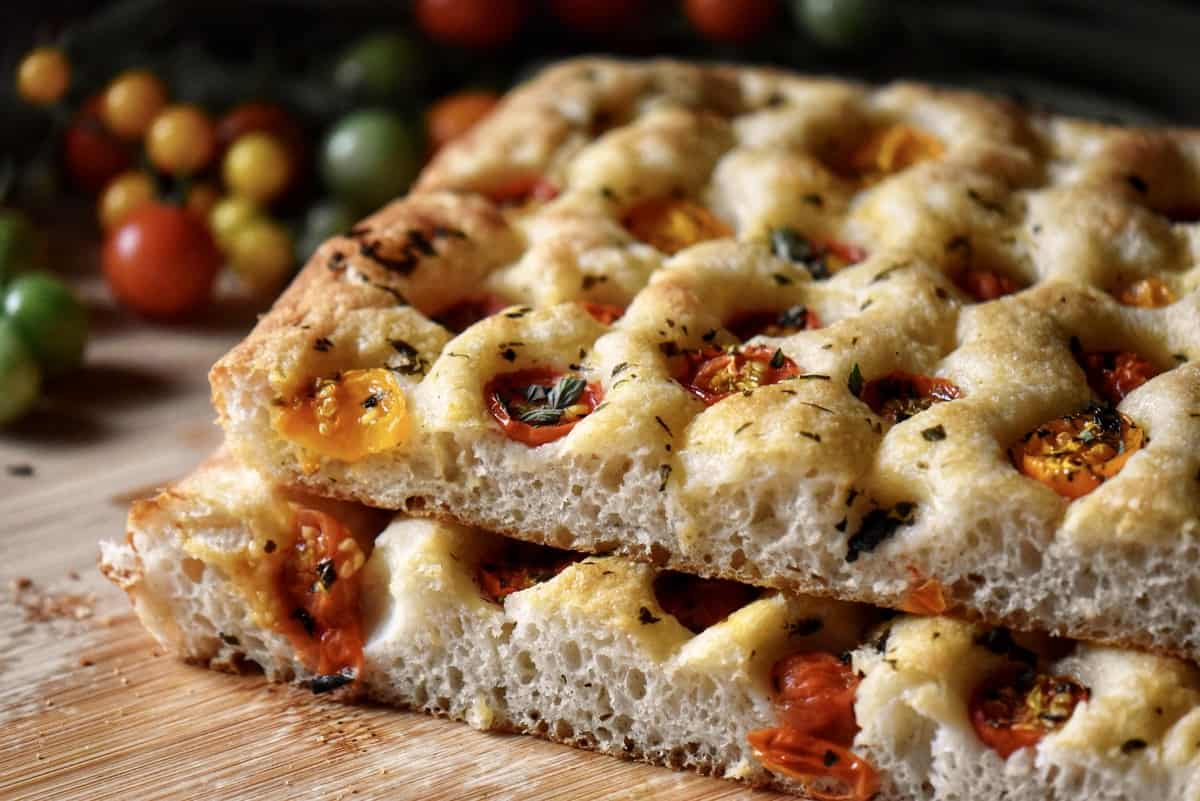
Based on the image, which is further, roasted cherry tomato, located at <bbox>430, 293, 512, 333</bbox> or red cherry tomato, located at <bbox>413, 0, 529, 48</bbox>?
red cherry tomato, located at <bbox>413, 0, 529, 48</bbox>

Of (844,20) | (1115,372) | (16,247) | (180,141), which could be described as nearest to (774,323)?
(1115,372)

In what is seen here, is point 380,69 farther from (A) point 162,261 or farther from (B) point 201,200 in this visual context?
(A) point 162,261

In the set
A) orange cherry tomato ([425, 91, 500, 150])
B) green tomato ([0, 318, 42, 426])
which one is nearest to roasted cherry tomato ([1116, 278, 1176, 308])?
orange cherry tomato ([425, 91, 500, 150])

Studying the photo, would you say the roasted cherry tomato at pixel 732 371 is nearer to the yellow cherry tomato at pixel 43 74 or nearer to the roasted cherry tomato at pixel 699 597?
the roasted cherry tomato at pixel 699 597

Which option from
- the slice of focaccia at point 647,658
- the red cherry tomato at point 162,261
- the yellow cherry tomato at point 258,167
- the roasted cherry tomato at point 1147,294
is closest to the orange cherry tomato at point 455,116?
the yellow cherry tomato at point 258,167

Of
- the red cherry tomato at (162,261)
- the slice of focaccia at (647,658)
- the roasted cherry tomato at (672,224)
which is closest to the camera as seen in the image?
the slice of focaccia at (647,658)

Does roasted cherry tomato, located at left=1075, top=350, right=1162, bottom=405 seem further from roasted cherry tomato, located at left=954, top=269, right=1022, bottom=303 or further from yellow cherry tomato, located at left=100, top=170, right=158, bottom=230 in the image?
yellow cherry tomato, located at left=100, top=170, right=158, bottom=230
